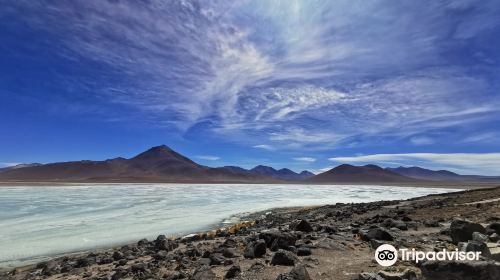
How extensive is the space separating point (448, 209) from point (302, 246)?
32.7ft

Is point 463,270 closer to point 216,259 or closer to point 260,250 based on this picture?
point 260,250

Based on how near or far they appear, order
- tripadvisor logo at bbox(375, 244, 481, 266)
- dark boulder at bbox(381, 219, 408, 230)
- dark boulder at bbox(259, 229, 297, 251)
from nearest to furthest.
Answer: tripadvisor logo at bbox(375, 244, 481, 266) → dark boulder at bbox(259, 229, 297, 251) → dark boulder at bbox(381, 219, 408, 230)

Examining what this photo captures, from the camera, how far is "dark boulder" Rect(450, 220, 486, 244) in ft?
24.0

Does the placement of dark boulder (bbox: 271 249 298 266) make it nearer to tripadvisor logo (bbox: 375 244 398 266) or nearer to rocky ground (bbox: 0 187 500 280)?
rocky ground (bbox: 0 187 500 280)

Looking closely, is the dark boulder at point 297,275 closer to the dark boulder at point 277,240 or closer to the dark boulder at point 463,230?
the dark boulder at point 277,240

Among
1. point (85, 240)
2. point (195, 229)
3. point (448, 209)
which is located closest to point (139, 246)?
point (85, 240)

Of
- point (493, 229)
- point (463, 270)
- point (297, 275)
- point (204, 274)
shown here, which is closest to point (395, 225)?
point (493, 229)

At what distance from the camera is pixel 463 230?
7484mm

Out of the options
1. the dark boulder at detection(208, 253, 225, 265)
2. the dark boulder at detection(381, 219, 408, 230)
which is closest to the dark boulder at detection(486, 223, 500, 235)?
the dark boulder at detection(381, 219, 408, 230)

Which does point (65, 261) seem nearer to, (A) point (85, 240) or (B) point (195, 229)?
(A) point (85, 240)

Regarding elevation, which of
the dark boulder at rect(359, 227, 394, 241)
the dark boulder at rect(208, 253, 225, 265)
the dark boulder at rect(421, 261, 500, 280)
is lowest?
the dark boulder at rect(208, 253, 225, 265)

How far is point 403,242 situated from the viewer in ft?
26.2

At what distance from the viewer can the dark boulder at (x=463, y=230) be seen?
24.0ft

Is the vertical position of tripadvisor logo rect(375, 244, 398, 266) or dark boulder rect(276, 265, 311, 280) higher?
tripadvisor logo rect(375, 244, 398, 266)
